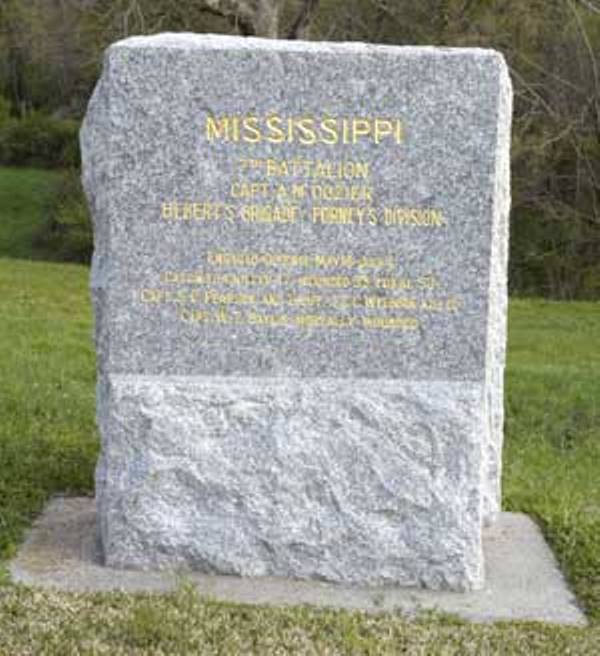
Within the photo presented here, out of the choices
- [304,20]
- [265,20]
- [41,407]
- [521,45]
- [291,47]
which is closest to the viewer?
[291,47]

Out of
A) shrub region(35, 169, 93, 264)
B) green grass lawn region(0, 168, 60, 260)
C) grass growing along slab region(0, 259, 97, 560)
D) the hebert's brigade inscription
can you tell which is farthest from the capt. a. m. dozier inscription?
green grass lawn region(0, 168, 60, 260)

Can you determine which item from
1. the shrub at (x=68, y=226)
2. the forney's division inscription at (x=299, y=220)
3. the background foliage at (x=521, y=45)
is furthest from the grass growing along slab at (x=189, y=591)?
the shrub at (x=68, y=226)

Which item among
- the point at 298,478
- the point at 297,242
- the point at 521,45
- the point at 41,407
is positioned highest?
the point at 297,242

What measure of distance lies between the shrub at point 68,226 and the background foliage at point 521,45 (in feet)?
0.38

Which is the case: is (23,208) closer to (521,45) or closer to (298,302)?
(521,45)

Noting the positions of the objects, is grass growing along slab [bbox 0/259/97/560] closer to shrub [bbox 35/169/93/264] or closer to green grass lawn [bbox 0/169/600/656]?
green grass lawn [bbox 0/169/600/656]

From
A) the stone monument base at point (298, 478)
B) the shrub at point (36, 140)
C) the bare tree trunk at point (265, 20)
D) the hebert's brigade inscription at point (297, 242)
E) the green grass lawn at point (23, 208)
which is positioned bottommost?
the green grass lawn at point (23, 208)

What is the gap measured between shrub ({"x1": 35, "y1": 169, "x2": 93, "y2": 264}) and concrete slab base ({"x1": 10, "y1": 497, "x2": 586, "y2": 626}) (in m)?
19.7

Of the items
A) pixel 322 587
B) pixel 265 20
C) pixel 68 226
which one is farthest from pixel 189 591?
pixel 68 226

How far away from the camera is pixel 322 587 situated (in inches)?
205

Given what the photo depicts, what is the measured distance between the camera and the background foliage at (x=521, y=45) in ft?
59.4

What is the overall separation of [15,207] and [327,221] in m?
26.9

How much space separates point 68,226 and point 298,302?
21539 millimetres

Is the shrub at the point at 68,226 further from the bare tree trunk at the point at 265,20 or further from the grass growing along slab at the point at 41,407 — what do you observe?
the grass growing along slab at the point at 41,407
